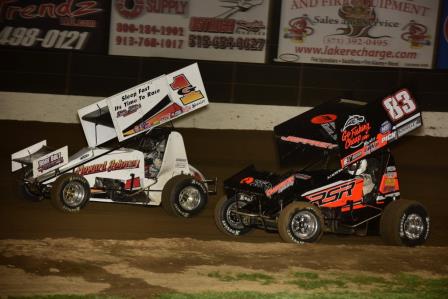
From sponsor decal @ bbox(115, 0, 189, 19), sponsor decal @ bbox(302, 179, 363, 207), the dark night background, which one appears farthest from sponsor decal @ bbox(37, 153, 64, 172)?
sponsor decal @ bbox(115, 0, 189, 19)

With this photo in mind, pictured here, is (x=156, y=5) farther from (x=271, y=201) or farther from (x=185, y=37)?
(x=271, y=201)

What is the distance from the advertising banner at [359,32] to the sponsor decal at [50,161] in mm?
9349

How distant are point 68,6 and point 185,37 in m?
2.74

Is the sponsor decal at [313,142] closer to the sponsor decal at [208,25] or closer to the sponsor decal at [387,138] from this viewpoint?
the sponsor decal at [387,138]

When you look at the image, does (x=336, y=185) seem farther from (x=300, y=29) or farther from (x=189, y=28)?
(x=300, y=29)

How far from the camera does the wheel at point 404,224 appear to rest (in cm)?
1058

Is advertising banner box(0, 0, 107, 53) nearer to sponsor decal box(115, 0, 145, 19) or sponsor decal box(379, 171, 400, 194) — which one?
sponsor decal box(115, 0, 145, 19)

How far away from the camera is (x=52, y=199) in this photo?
11539 mm

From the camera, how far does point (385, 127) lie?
10.5 meters

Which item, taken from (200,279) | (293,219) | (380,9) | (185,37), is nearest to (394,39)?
(380,9)

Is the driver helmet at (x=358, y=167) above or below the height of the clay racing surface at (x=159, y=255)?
above

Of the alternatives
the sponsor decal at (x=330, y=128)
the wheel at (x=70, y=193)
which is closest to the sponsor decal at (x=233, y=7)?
the wheel at (x=70, y=193)

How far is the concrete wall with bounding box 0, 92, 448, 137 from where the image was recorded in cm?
1859

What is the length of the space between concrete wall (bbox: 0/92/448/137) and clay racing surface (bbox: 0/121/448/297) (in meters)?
5.05
